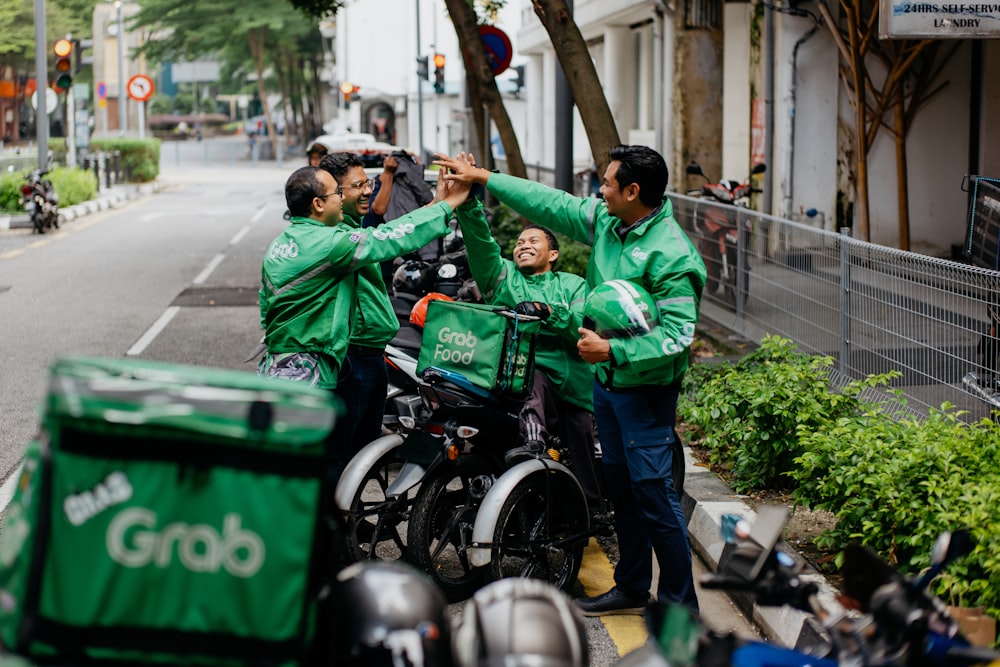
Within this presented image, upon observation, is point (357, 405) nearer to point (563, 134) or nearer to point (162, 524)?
point (162, 524)

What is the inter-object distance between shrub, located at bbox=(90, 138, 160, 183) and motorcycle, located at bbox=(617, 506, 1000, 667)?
1380 inches

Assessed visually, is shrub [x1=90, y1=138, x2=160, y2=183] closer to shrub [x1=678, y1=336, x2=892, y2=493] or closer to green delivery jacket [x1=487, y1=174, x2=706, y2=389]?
shrub [x1=678, y1=336, x2=892, y2=493]

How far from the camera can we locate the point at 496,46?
1557cm

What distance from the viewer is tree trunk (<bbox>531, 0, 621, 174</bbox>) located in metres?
10.0

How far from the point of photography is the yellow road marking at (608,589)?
510cm

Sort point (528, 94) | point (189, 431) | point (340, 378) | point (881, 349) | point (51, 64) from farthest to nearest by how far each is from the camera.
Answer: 1. point (51, 64)
2. point (528, 94)
3. point (881, 349)
4. point (340, 378)
5. point (189, 431)

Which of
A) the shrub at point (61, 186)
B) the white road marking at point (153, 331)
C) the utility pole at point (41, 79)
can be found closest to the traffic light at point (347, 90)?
the shrub at point (61, 186)

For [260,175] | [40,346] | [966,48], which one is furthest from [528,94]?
[40,346]

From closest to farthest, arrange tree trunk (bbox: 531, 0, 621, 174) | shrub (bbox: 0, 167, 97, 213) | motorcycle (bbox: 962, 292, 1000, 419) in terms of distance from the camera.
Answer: motorcycle (bbox: 962, 292, 1000, 419)
tree trunk (bbox: 531, 0, 621, 174)
shrub (bbox: 0, 167, 97, 213)

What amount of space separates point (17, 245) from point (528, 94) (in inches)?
889

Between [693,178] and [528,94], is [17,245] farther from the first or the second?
[528,94]

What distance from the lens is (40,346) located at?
11328 millimetres

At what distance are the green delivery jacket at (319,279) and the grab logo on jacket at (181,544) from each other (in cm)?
258

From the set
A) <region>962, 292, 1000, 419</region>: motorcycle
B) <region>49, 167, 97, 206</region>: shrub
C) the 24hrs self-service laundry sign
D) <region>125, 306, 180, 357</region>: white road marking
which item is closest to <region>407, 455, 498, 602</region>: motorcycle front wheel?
<region>962, 292, 1000, 419</region>: motorcycle
